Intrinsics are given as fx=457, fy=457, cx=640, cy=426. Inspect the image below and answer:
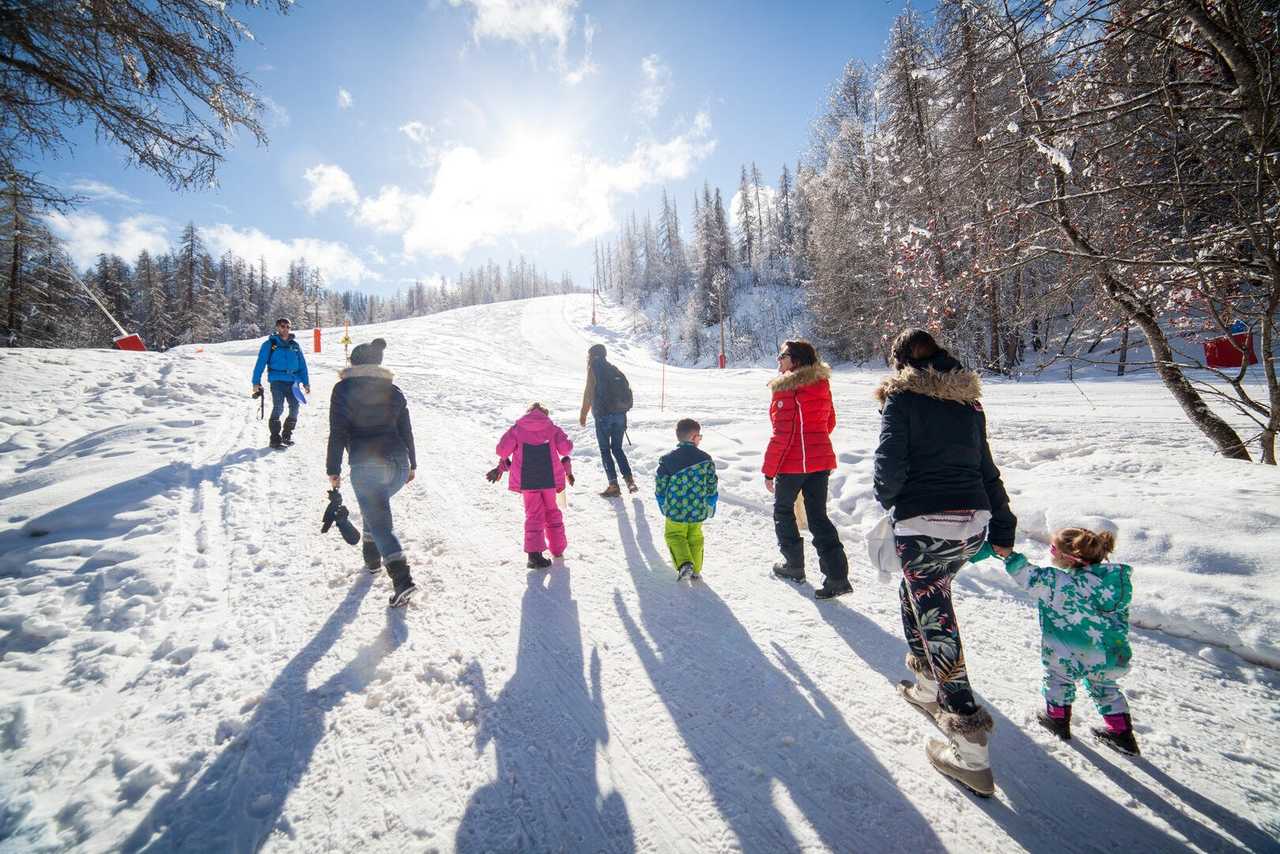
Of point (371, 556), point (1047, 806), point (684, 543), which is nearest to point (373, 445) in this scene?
point (371, 556)

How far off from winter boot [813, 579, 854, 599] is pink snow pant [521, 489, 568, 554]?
2.35 metres

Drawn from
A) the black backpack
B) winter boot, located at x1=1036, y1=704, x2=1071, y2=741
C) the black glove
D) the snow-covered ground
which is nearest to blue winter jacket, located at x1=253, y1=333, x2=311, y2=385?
the snow-covered ground

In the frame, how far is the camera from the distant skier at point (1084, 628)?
231cm

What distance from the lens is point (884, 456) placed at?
242 centimetres

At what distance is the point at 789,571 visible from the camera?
4047 mm

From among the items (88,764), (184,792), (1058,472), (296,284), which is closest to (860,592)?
(1058,472)

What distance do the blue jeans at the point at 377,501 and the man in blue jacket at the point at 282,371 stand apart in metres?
5.15

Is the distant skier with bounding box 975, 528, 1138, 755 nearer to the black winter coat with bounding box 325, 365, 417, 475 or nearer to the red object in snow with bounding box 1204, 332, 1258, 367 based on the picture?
the red object in snow with bounding box 1204, 332, 1258, 367

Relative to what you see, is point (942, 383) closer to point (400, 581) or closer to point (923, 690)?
point (923, 690)

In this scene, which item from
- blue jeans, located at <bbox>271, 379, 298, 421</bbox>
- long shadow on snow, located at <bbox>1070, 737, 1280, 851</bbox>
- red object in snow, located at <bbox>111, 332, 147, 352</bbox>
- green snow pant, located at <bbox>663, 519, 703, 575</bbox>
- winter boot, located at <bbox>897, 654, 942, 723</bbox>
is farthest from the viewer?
red object in snow, located at <bbox>111, 332, 147, 352</bbox>

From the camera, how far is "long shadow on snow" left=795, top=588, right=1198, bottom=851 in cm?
195

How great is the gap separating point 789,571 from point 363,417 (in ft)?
13.0

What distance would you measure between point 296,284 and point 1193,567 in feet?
305

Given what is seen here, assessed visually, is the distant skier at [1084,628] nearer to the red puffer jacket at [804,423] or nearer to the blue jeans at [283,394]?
Answer: the red puffer jacket at [804,423]
